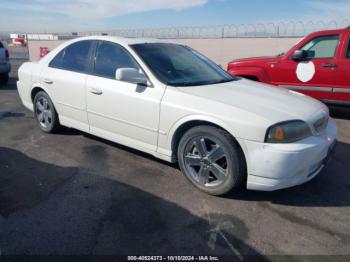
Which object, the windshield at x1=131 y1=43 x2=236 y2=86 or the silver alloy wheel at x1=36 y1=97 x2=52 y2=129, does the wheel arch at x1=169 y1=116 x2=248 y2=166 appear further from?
the silver alloy wheel at x1=36 y1=97 x2=52 y2=129

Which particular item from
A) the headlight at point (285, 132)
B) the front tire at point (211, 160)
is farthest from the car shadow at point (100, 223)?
the headlight at point (285, 132)

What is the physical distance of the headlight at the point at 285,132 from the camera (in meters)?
2.97

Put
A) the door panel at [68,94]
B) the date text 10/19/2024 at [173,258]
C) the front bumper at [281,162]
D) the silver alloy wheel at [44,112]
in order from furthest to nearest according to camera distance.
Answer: the silver alloy wheel at [44,112] → the door panel at [68,94] → the front bumper at [281,162] → the date text 10/19/2024 at [173,258]

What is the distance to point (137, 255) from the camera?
2.49 meters

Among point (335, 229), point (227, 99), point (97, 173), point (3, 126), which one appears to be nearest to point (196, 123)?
point (227, 99)

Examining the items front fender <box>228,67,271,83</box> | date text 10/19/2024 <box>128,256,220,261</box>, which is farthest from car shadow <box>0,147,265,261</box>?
front fender <box>228,67,271,83</box>

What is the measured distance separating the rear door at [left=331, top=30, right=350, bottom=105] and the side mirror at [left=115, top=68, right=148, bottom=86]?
4411 millimetres

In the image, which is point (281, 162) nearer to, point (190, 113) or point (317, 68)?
point (190, 113)

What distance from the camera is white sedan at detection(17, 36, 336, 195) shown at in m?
3.04

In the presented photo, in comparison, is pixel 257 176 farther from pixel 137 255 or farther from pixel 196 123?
pixel 137 255

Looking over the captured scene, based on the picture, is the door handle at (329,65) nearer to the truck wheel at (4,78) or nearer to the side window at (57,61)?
the side window at (57,61)

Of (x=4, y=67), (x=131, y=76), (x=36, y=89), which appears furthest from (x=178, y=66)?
(x=4, y=67)

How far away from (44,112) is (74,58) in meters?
1.15

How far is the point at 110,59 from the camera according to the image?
4.22 m
